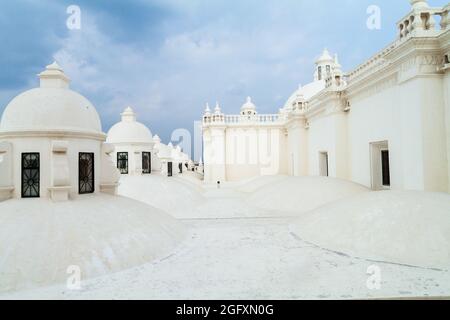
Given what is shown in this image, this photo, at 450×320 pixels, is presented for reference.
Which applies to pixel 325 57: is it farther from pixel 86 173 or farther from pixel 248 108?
pixel 86 173

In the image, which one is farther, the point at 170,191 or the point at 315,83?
the point at 315,83

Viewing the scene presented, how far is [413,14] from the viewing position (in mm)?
9516

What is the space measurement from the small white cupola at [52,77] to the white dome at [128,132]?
334 inches

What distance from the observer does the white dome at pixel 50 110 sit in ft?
26.9

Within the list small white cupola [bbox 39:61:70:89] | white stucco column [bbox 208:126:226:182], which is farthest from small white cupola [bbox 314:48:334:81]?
small white cupola [bbox 39:61:70:89]

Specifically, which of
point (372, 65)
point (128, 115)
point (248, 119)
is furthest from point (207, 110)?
point (372, 65)

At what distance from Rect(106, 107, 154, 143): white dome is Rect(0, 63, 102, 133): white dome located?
27.3 ft

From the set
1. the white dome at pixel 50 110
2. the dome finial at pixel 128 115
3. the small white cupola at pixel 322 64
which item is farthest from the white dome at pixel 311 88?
the white dome at pixel 50 110

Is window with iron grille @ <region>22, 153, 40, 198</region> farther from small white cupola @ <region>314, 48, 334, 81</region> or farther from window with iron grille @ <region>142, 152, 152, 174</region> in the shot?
small white cupola @ <region>314, 48, 334, 81</region>

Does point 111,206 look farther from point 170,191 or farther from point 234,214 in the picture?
point 170,191

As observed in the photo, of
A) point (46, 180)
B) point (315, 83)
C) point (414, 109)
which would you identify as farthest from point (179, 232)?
point (315, 83)

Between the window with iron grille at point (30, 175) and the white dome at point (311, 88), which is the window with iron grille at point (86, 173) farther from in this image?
the white dome at point (311, 88)

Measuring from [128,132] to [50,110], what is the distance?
946 cm

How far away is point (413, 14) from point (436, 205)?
6.37 meters
